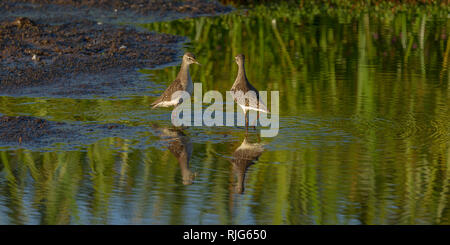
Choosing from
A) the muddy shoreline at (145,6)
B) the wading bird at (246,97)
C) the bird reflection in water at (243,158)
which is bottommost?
the bird reflection in water at (243,158)

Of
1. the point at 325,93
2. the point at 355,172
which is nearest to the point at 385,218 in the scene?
the point at 355,172

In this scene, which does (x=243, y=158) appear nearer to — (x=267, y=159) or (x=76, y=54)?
(x=267, y=159)

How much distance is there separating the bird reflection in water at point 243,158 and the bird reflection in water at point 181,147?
0.46 m

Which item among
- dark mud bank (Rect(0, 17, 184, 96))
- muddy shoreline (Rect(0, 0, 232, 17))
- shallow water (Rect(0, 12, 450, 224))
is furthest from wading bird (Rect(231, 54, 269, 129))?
muddy shoreline (Rect(0, 0, 232, 17))

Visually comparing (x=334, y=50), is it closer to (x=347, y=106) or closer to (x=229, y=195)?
(x=347, y=106)

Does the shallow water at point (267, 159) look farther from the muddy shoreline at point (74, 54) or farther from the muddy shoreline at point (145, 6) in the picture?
the muddy shoreline at point (145, 6)

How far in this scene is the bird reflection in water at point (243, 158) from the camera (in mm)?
7556

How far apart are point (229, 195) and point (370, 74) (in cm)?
607

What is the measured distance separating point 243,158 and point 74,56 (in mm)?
6404

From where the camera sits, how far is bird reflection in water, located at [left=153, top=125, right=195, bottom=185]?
7.80 metres

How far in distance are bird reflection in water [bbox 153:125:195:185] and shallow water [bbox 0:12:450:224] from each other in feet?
0.04

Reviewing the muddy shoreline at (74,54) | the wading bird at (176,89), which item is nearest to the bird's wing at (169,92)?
the wading bird at (176,89)

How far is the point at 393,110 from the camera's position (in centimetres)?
1030
